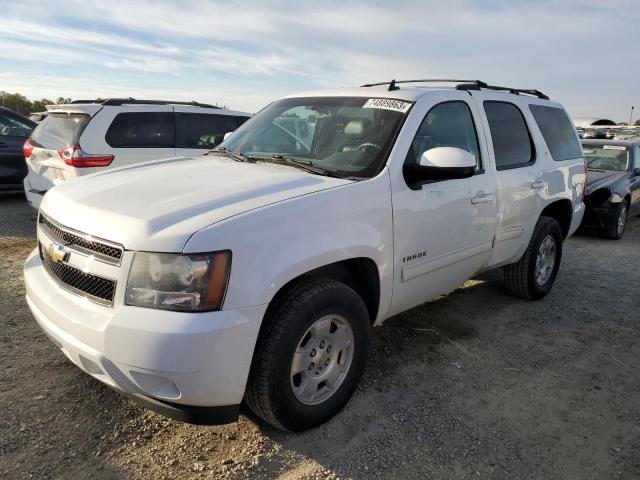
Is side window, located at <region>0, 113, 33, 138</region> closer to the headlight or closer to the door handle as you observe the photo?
the headlight

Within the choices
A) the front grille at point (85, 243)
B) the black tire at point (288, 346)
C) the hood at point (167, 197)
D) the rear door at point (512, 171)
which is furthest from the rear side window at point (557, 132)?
the front grille at point (85, 243)

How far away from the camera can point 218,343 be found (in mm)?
2221

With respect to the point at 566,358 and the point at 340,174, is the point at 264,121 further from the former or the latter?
the point at 566,358

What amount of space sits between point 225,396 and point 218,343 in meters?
0.29

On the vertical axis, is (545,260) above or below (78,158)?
below

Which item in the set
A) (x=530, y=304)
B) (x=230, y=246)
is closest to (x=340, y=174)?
(x=230, y=246)

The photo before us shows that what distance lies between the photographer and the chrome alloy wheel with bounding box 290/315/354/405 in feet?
8.79

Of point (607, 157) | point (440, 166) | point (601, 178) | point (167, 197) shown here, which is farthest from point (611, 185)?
point (167, 197)

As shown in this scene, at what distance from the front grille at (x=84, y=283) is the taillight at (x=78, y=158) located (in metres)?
3.65

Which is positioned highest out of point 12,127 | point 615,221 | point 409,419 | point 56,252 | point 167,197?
point 12,127

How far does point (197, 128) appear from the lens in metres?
7.33

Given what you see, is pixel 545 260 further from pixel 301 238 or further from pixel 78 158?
pixel 78 158

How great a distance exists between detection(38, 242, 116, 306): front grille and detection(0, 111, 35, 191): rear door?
6807mm

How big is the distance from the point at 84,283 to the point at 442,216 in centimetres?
215
